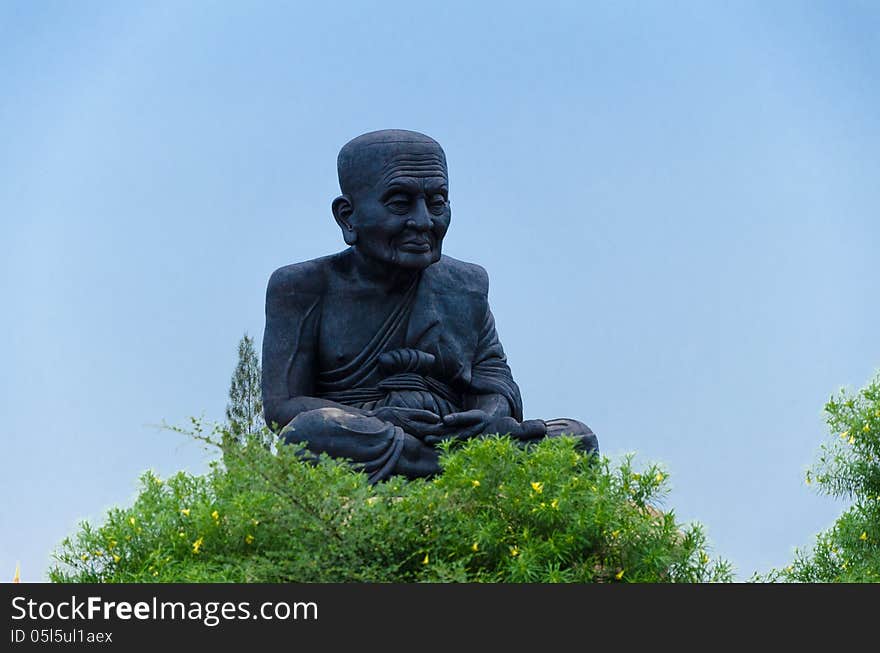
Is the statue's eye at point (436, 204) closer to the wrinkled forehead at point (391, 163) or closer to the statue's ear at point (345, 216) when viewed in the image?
the wrinkled forehead at point (391, 163)

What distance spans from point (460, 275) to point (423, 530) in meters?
2.55

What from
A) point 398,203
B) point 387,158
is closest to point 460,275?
point 398,203

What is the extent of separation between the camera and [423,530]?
282 inches

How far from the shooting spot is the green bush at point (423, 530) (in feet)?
22.9

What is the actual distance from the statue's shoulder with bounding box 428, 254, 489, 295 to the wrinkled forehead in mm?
584

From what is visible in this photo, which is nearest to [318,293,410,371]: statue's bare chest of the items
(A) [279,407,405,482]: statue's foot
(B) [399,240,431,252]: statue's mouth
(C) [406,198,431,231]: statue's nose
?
(B) [399,240,431,252]: statue's mouth

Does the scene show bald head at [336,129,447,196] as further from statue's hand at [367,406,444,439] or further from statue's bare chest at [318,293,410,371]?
statue's hand at [367,406,444,439]

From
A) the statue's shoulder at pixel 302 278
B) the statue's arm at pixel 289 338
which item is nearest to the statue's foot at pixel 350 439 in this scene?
the statue's arm at pixel 289 338

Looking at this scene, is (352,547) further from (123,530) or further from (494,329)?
(494,329)

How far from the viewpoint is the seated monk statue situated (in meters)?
8.91

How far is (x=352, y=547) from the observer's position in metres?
6.98

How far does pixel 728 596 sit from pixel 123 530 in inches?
106

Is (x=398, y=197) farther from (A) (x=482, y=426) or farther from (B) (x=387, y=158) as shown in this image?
(A) (x=482, y=426)

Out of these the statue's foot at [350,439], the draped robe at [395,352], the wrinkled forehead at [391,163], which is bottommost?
the statue's foot at [350,439]
